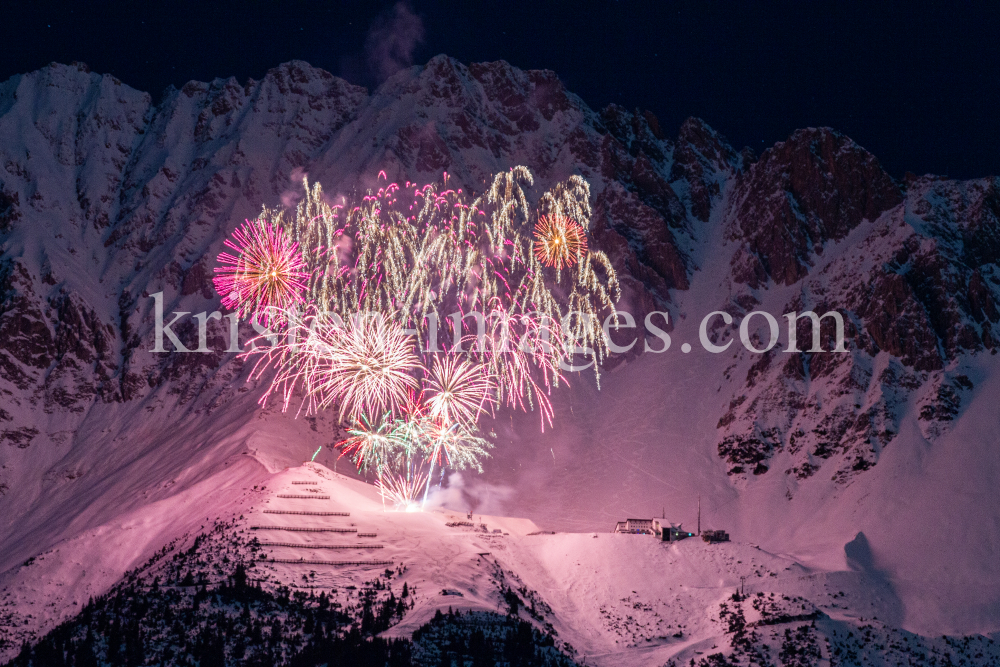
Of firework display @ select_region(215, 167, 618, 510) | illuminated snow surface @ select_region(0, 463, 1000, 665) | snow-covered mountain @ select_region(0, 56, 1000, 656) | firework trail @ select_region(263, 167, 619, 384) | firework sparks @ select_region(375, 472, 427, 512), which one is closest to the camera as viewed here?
illuminated snow surface @ select_region(0, 463, 1000, 665)

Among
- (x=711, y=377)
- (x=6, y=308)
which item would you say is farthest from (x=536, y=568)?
(x=6, y=308)

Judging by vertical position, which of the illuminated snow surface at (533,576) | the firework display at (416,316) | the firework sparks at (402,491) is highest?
the firework display at (416,316)

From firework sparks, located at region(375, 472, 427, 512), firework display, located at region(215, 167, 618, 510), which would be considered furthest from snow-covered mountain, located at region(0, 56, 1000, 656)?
firework sparks, located at region(375, 472, 427, 512)

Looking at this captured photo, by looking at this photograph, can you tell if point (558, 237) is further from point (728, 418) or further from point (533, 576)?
point (728, 418)

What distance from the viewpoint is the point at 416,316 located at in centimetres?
15762

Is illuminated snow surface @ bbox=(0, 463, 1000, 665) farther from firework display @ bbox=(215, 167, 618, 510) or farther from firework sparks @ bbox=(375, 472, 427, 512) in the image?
firework display @ bbox=(215, 167, 618, 510)

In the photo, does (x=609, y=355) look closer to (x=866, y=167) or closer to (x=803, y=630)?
(x=866, y=167)

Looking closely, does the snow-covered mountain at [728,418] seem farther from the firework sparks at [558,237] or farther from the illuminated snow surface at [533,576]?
the firework sparks at [558,237]

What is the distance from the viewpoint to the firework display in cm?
9212

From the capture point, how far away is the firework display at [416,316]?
9212 centimetres

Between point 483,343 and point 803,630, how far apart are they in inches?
3586

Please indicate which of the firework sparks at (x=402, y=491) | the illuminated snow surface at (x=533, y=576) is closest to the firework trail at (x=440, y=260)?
the firework sparks at (x=402, y=491)

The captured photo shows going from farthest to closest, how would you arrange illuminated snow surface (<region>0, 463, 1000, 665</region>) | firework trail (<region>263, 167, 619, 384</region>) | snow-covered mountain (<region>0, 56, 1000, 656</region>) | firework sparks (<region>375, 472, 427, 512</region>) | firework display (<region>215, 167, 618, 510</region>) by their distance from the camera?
1. firework trail (<region>263, 167, 619, 384</region>)
2. snow-covered mountain (<region>0, 56, 1000, 656</region>)
3. firework sparks (<region>375, 472, 427, 512</region>)
4. firework display (<region>215, 167, 618, 510</region>)
5. illuminated snow surface (<region>0, 463, 1000, 665</region>)

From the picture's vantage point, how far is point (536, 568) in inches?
3509
